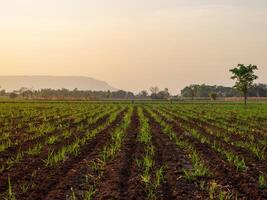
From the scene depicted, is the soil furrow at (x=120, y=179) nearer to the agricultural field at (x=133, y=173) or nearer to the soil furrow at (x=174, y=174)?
the agricultural field at (x=133, y=173)

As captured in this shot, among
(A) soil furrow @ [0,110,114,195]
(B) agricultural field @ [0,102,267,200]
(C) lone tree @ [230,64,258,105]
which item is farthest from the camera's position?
(C) lone tree @ [230,64,258,105]

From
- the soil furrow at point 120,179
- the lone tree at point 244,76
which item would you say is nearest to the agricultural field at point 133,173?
the soil furrow at point 120,179

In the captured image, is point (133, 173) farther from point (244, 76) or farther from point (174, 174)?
point (244, 76)

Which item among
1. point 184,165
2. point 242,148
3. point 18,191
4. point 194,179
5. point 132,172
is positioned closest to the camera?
point 18,191

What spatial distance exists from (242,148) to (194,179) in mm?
5822

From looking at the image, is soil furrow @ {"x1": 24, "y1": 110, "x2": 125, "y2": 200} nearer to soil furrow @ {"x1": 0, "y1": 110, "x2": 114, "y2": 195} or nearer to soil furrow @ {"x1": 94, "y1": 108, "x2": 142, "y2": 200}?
soil furrow @ {"x1": 0, "y1": 110, "x2": 114, "y2": 195}

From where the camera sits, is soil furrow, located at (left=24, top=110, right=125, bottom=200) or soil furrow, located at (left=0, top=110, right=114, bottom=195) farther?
soil furrow, located at (left=0, top=110, right=114, bottom=195)

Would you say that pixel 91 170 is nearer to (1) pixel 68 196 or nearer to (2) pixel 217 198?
(1) pixel 68 196

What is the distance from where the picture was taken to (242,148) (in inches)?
554

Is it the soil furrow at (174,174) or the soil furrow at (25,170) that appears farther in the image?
the soil furrow at (25,170)

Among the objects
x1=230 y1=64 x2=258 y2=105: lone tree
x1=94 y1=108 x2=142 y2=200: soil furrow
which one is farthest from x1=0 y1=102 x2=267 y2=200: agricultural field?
x1=230 y1=64 x2=258 y2=105: lone tree

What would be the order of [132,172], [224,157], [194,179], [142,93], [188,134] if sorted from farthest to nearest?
[142,93], [188,134], [224,157], [132,172], [194,179]

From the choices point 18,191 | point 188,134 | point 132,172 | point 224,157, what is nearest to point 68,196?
point 18,191

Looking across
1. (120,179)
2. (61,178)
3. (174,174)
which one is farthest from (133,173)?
(61,178)
